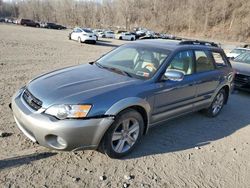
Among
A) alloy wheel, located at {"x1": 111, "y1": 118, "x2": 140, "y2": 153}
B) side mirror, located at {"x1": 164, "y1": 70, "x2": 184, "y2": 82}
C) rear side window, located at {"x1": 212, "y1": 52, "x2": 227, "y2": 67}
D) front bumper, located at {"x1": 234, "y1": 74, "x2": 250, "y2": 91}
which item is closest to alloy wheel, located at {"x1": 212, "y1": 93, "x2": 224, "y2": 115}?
rear side window, located at {"x1": 212, "y1": 52, "x2": 227, "y2": 67}

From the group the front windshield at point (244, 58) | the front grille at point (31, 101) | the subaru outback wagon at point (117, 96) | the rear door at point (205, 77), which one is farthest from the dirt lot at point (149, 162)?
the front windshield at point (244, 58)

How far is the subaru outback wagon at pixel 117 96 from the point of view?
322 cm

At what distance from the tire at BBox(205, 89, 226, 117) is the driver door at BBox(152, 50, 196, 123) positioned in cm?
100

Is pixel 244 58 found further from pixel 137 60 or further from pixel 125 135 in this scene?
pixel 125 135

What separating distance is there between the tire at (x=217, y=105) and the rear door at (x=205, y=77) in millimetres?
322

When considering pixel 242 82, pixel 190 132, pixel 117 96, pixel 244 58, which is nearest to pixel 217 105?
Answer: pixel 190 132

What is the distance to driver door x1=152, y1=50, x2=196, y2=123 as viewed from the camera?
415cm

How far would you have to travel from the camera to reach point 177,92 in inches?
175

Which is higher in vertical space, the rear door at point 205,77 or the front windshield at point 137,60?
the front windshield at point 137,60

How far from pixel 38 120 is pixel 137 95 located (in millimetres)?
1380

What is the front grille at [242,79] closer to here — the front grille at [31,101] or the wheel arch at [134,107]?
the wheel arch at [134,107]

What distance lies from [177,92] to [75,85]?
178 cm

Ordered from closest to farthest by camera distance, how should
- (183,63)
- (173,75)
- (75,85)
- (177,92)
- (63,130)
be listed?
(63,130) → (75,85) → (173,75) → (177,92) → (183,63)

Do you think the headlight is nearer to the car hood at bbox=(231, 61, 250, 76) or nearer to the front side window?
the front side window
